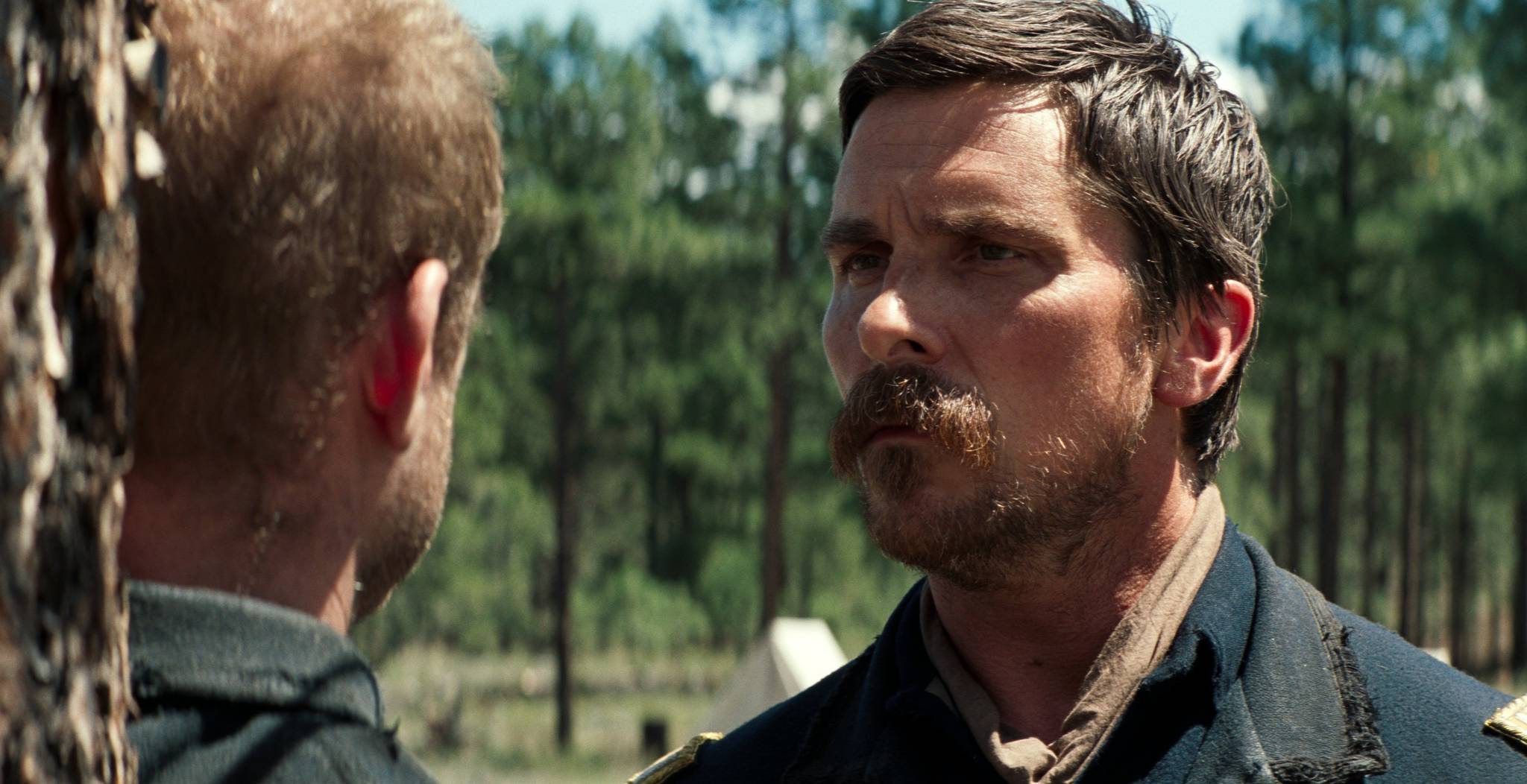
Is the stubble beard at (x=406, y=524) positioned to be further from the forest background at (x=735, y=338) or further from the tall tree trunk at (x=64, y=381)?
the forest background at (x=735, y=338)

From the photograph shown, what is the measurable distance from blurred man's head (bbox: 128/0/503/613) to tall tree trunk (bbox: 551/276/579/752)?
24239mm

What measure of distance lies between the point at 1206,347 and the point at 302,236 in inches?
63.9

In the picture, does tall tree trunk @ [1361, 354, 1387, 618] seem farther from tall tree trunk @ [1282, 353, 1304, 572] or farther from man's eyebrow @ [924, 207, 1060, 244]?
man's eyebrow @ [924, 207, 1060, 244]

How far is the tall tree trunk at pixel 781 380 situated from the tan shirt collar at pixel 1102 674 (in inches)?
874

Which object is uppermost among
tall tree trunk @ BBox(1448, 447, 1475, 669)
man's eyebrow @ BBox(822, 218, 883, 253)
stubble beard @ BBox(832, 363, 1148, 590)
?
man's eyebrow @ BBox(822, 218, 883, 253)

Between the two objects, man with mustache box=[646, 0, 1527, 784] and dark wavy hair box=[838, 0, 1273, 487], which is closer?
man with mustache box=[646, 0, 1527, 784]

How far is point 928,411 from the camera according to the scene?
2291mm

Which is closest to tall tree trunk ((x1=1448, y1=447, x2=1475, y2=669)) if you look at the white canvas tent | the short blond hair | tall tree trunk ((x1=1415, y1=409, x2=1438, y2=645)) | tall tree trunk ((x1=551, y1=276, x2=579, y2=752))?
tall tree trunk ((x1=1415, y1=409, x2=1438, y2=645))

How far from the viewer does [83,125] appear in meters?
1.02

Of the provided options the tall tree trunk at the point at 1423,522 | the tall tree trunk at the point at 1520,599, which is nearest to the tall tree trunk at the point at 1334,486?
the tall tree trunk at the point at 1520,599

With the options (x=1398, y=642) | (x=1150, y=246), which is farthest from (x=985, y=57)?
(x=1398, y=642)

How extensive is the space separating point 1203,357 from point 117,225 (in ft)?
5.98

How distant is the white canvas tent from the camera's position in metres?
6.93

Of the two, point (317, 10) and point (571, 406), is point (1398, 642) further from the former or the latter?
point (571, 406)
